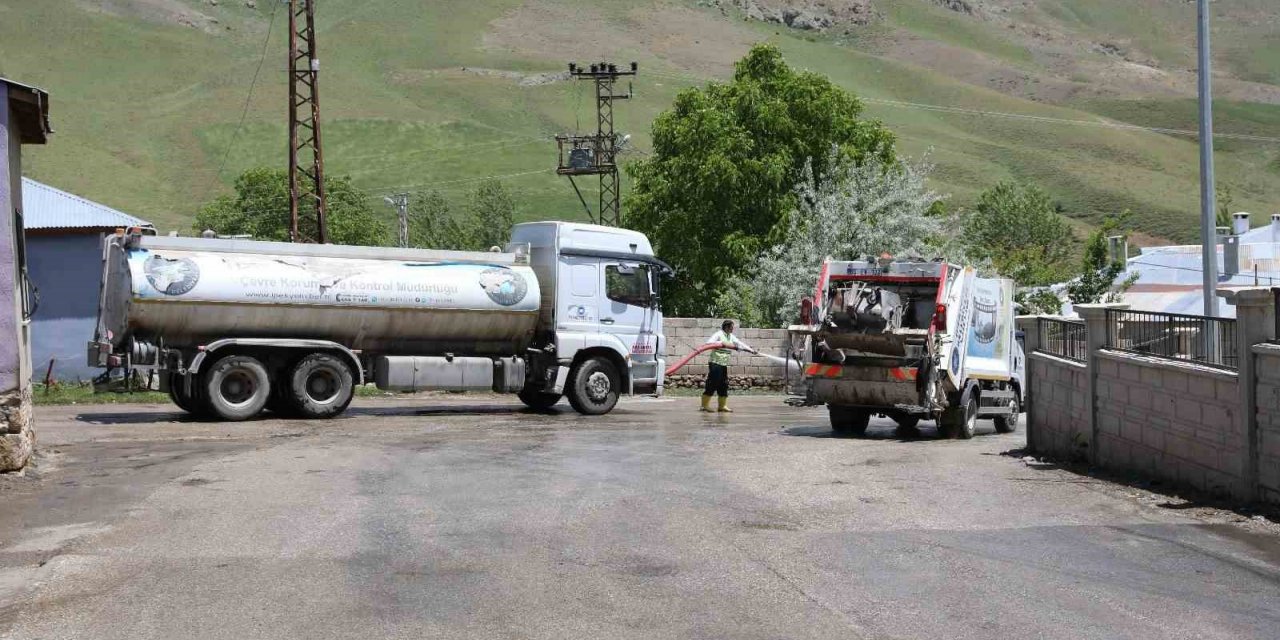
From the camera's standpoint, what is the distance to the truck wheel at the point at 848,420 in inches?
801

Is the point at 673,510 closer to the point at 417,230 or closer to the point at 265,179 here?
the point at 265,179

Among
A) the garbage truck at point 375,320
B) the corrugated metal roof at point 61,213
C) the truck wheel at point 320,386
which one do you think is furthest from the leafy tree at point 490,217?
the truck wheel at point 320,386

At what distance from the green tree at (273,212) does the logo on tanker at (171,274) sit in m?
67.7

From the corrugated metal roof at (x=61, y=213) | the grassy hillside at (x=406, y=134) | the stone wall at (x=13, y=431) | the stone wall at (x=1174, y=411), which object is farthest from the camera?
the grassy hillside at (x=406, y=134)

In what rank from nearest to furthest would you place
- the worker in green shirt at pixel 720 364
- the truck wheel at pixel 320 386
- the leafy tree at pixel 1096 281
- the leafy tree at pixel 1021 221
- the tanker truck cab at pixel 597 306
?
the truck wheel at pixel 320 386 → the tanker truck cab at pixel 597 306 → the worker in green shirt at pixel 720 364 → the leafy tree at pixel 1096 281 → the leafy tree at pixel 1021 221

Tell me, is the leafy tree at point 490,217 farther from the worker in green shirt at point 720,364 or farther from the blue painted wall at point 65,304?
the worker in green shirt at point 720,364

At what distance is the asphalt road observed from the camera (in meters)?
7.77

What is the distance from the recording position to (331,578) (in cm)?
884

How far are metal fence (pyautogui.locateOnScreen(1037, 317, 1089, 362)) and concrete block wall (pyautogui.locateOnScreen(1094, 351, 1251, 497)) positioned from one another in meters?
0.60

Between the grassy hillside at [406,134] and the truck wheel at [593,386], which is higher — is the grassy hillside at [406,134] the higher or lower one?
the higher one

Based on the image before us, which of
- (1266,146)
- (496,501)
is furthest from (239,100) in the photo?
(496,501)

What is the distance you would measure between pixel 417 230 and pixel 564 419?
87.6 metres

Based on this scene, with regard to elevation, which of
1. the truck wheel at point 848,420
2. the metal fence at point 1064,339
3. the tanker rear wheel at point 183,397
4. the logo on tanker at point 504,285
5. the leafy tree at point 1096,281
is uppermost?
the leafy tree at point 1096,281

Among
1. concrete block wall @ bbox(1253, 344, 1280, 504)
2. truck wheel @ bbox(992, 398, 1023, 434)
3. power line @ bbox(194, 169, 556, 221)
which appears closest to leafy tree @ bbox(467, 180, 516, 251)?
power line @ bbox(194, 169, 556, 221)
